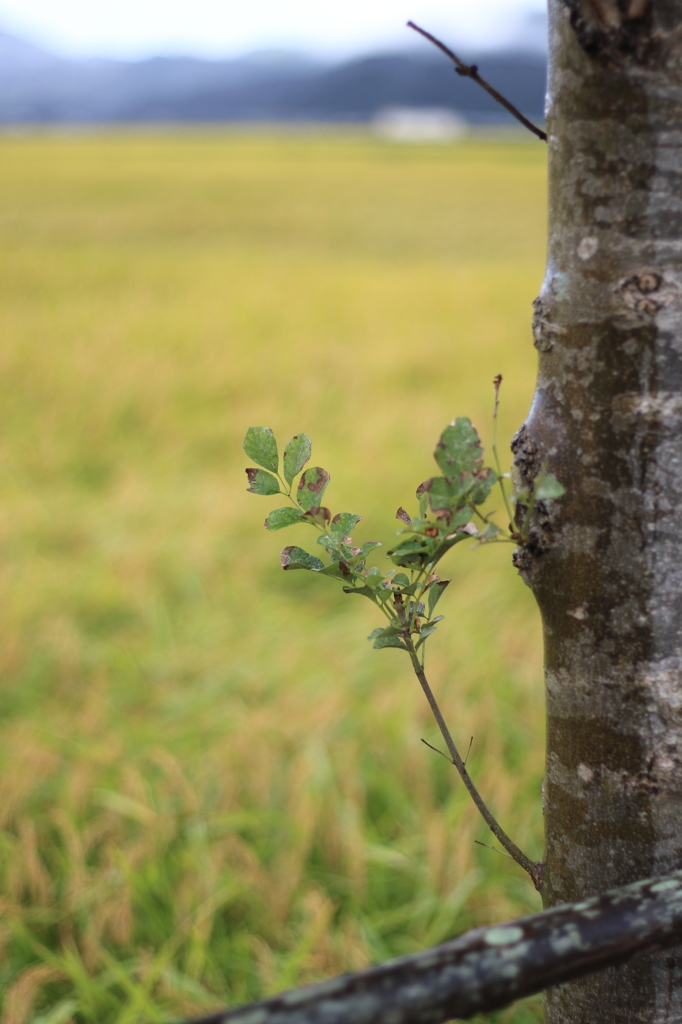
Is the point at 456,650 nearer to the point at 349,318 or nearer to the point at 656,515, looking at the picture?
the point at 656,515

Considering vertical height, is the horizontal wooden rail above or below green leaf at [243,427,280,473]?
below

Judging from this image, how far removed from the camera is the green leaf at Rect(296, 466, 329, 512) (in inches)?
21.8

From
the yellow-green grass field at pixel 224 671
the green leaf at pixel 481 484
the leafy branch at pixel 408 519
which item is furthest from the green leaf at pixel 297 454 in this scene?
the yellow-green grass field at pixel 224 671

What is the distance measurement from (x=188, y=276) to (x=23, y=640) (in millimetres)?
6507

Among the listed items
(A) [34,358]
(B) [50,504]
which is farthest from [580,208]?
(A) [34,358]

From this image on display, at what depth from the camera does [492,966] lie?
37 cm

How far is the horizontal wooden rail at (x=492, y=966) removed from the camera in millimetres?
343

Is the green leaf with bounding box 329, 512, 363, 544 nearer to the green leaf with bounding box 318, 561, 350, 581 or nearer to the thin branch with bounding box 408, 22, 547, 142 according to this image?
the green leaf with bounding box 318, 561, 350, 581

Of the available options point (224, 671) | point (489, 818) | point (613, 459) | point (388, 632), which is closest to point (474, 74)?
point (613, 459)

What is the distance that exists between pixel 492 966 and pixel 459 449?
0.27 metres

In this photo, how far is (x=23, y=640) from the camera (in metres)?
2.91

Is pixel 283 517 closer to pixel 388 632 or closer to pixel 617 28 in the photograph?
pixel 388 632

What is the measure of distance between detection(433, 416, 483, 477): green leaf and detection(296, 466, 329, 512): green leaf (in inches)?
3.7

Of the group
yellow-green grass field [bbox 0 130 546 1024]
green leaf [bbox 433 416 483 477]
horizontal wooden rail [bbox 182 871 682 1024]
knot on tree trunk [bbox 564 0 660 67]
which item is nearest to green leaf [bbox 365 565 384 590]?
green leaf [bbox 433 416 483 477]
